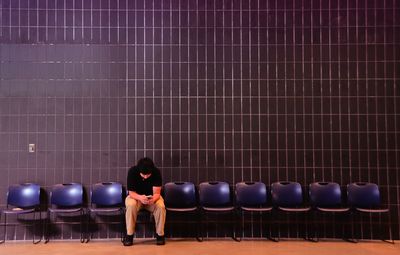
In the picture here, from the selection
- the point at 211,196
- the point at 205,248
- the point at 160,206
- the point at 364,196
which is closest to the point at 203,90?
the point at 211,196

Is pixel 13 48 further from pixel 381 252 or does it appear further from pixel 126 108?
pixel 381 252

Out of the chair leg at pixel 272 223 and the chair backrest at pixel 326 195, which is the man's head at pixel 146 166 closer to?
the chair leg at pixel 272 223

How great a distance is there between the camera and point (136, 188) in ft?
19.5

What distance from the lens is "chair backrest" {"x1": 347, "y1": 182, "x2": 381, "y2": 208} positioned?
604 cm

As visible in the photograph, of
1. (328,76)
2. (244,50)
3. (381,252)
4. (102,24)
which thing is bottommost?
(381,252)

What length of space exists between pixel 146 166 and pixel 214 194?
108 centimetres

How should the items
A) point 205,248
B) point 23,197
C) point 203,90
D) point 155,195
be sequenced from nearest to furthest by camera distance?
point 205,248, point 155,195, point 23,197, point 203,90

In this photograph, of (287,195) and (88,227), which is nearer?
(287,195)

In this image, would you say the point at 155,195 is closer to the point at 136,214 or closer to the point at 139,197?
the point at 139,197

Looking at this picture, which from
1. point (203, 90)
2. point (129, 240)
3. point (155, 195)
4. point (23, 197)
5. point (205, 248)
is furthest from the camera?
point (203, 90)

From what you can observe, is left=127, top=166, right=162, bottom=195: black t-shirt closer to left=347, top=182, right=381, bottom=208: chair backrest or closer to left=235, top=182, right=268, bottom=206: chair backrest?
left=235, top=182, right=268, bottom=206: chair backrest

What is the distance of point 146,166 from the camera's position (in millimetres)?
5812

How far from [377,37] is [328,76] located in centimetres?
94

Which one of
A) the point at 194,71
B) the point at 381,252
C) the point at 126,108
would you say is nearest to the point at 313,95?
the point at 194,71
